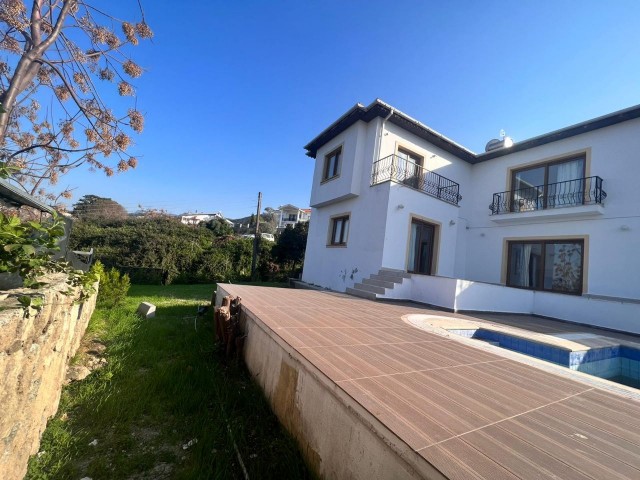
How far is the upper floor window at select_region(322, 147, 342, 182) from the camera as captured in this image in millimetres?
11719

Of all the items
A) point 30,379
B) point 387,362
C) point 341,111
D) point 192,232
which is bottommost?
point 30,379

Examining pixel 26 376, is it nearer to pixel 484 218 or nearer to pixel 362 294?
pixel 362 294

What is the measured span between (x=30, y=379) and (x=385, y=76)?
35.9 feet

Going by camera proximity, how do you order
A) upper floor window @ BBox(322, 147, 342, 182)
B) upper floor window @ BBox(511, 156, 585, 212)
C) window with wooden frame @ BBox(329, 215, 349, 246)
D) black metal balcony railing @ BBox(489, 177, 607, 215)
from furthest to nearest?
upper floor window @ BBox(322, 147, 342, 182)
window with wooden frame @ BBox(329, 215, 349, 246)
upper floor window @ BBox(511, 156, 585, 212)
black metal balcony railing @ BBox(489, 177, 607, 215)

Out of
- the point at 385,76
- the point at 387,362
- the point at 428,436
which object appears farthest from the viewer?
the point at 385,76

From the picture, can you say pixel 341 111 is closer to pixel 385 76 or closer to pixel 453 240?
pixel 385 76

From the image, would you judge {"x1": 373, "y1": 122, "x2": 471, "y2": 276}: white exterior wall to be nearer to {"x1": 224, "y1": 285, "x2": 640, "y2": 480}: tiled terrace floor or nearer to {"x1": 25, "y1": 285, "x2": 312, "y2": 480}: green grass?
{"x1": 224, "y1": 285, "x2": 640, "y2": 480}: tiled terrace floor

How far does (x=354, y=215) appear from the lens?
10594 mm

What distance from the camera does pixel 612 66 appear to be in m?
6.41

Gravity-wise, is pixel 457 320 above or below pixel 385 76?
below

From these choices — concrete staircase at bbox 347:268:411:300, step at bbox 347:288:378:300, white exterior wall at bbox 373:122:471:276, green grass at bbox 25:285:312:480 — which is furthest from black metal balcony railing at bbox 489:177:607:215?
green grass at bbox 25:285:312:480

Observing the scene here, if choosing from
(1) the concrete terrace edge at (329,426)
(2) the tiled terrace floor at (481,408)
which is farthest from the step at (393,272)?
(1) the concrete terrace edge at (329,426)

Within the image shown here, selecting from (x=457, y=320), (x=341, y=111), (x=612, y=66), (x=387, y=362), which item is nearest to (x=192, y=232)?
(x=341, y=111)

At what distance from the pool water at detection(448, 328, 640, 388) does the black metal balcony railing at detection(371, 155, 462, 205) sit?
551 centimetres
